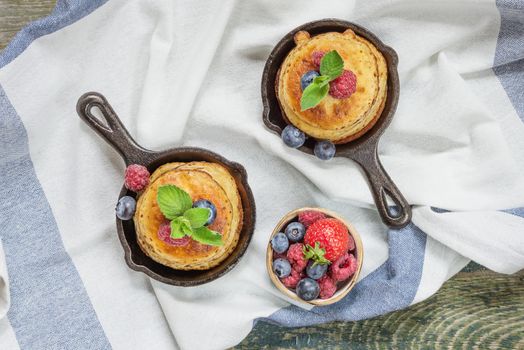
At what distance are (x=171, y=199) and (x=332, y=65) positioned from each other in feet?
1.56

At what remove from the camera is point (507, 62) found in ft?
5.94

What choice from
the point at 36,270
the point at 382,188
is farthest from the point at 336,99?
the point at 36,270

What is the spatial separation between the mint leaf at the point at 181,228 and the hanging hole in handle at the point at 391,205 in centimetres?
50

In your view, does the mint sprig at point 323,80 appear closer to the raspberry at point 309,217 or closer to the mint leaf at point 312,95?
the mint leaf at point 312,95

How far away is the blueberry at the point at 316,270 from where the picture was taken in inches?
66.8

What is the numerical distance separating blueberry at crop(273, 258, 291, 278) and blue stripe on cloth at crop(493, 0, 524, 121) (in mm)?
718

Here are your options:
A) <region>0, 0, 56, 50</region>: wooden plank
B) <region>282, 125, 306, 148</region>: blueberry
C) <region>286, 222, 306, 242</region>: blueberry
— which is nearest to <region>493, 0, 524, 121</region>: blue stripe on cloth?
<region>282, 125, 306, 148</region>: blueberry

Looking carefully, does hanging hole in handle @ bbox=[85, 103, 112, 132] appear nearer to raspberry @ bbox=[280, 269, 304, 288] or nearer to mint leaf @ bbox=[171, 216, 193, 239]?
mint leaf @ bbox=[171, 216, 193, 239]

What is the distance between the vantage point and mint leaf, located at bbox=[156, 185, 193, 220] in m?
1.60

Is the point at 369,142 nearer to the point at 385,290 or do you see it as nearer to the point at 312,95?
the point at 312,95

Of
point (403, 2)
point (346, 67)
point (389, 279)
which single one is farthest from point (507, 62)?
point (389, 279)

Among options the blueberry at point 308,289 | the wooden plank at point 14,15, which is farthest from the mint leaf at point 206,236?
the wooden plank at point 14,15

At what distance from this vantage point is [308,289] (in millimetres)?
1694

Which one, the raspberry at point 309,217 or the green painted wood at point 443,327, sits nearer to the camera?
the raspberry at point 309,217
